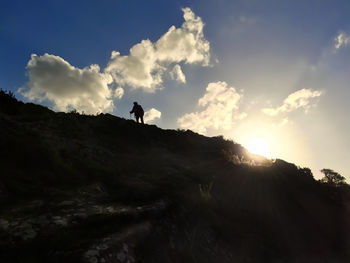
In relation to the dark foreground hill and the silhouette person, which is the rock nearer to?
the dark foreground hill

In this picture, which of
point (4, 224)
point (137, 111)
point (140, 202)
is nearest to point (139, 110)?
point (137, 111)

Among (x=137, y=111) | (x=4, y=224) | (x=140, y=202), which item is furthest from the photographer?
(x=137, y=111)

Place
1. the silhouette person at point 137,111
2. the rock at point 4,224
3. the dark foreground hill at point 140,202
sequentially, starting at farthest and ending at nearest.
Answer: the silhouette person at point 137,111, the dark foreground hill at point 140,202, the rock at point 4,224

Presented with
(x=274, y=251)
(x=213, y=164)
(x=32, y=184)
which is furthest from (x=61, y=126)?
(x=274, y=251)

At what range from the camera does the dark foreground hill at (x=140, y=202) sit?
21.4 ft

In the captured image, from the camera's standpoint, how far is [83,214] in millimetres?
7414

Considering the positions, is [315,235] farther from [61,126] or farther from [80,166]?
[61,126]

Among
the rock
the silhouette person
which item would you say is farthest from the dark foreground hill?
the silhouette person

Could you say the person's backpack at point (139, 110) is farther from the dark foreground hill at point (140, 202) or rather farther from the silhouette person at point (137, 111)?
the dark foreground hill at point (140, 202)

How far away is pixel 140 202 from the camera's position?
29.5 feet

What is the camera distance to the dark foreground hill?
6.52 metres

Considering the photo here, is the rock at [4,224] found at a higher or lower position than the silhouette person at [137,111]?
lower

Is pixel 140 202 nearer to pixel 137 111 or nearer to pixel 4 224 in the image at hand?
pixel 4 224

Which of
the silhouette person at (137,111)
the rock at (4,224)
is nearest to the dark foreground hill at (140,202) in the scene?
the rock at (4,224)
